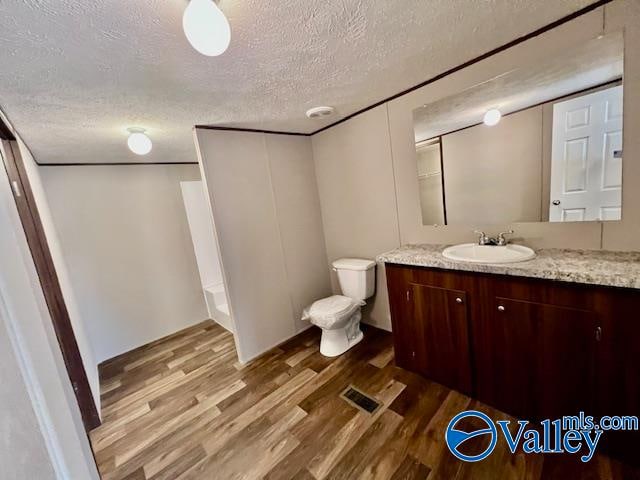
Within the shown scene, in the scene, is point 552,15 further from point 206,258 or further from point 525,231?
point 206,258

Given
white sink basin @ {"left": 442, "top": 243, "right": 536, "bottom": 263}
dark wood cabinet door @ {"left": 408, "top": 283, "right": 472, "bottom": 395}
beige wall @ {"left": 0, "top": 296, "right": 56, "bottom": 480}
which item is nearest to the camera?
beige wall @ {"left": 0, "top": 296, "right": 56, "bottom": 480}

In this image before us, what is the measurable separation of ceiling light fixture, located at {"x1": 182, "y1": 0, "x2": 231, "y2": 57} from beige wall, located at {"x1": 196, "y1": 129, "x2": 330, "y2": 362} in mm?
1351

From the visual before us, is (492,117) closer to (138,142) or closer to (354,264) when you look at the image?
(354,264)

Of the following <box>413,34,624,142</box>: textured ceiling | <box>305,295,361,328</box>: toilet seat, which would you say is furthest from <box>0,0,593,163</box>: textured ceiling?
<box>305,295,361,328</box>: toilet seat

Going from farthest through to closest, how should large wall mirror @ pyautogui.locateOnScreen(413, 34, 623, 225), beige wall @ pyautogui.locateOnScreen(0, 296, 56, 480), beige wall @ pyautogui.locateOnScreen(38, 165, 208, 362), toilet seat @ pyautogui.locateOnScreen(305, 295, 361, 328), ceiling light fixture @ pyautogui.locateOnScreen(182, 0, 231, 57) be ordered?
beige wall @ pyautogui.locateOnScreen(38, 165, 208, 362) < toilet seat @ pyautogui.locateOnScreen(305, 295, 361, 328) < large wall mirror @ pyautogui.locateOnScreen(413, 34, 623, 225) < ceiling light fixture @ pyautogui.locateOnScreen(182, 0, 231, 57) < beige wall @ pyautogui.locateOnScreen(0, 296, 56, 480)

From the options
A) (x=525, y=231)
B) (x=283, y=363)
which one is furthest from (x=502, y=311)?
(x=283, y=363)

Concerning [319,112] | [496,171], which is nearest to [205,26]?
[319,112]

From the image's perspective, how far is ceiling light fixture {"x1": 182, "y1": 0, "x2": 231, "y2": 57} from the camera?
831 millimetres

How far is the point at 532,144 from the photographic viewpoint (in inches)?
60.6

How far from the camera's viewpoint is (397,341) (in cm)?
198

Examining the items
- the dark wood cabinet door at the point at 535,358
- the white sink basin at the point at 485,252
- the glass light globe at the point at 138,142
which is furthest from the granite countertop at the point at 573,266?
the glass light globe at the point at 138,142

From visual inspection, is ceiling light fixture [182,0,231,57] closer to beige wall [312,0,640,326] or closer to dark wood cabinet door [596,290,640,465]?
beige wall [312,0,640,326]

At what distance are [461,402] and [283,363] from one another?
4.53ft

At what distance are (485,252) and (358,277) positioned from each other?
1.05m
